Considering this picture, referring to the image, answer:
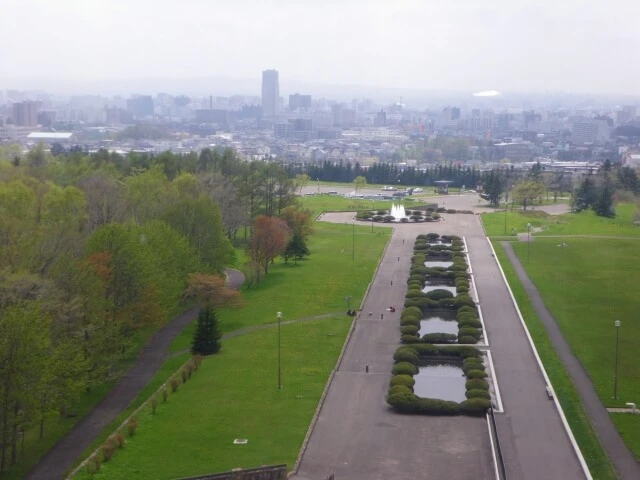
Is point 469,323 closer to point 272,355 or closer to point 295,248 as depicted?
point 272,355

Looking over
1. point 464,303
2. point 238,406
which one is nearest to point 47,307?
point 238,406

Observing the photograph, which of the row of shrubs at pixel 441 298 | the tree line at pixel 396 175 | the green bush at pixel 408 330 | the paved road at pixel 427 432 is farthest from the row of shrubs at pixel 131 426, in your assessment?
the tree line at pixel 396 175

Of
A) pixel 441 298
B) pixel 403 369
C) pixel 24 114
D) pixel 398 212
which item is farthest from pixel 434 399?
pixel 24 114

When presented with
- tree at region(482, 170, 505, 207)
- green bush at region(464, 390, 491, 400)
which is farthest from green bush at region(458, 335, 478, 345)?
tree at region(482, 170, 505, 207)

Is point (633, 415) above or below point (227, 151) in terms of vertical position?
below

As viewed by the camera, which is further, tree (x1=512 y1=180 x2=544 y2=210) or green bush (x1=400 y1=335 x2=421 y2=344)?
tree (x1=512 y1=180 x2=544 y2=210)

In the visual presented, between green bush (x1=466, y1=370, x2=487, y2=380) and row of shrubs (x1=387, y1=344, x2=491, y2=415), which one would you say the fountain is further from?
green bush (x1=466, y1=370, x2=487, y2=380)

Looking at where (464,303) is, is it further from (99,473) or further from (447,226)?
(447,226)

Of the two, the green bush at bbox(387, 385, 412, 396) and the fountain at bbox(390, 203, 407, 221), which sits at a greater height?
the green bush at bbox(387, 385, 412, 396)
